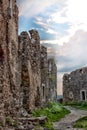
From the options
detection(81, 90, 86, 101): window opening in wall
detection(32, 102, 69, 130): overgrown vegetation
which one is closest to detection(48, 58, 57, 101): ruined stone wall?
detection(81, 90, 86, 101): window opening in wall

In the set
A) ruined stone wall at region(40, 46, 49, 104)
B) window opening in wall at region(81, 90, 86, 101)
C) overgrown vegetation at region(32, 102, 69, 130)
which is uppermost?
ruined stone wall at region(40, 46, 49, 104)

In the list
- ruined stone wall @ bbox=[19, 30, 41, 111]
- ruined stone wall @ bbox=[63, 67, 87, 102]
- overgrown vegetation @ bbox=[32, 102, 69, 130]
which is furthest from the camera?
ruined stone wall @ bbox=[63, 67, 87, 102]

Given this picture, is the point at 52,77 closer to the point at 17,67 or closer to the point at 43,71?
the point at 43,71

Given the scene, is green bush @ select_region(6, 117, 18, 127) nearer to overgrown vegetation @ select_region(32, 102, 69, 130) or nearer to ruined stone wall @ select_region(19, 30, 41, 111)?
overgrown vegetation @ select_region(32, 102, 69, 130)

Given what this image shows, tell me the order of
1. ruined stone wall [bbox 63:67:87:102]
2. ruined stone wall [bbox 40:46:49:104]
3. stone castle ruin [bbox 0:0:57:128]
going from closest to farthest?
stone castle ruin [bbox 0:0:57:128], ruined stone wall [bbox 40:46:49:104], ruined stone wall [bbox 63:67:87:102]

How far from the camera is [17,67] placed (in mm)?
21453

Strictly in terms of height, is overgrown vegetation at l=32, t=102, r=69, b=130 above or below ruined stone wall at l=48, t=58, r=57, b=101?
below

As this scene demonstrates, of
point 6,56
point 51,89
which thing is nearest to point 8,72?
point 6,56

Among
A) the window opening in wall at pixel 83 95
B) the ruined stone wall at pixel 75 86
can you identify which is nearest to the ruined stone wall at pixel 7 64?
the ruined stone wall at pixel 75 86

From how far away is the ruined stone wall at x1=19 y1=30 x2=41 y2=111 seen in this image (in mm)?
23766

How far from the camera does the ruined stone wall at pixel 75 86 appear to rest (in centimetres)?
5109

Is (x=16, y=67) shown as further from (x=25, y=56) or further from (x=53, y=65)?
(x=53, y=65)

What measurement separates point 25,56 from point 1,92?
331 inches

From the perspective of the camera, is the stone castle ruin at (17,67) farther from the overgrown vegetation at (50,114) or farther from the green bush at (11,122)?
the overgrown vegetation at (50,114)
